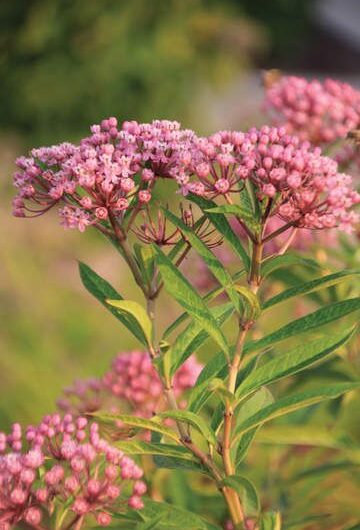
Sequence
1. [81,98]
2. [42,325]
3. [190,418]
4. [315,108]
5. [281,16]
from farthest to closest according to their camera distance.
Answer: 1. [281,16]
2. [81,98]
3. [42,325]
4. [315,108]
5. [190,418]

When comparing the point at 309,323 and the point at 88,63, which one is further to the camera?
the point at 88,63

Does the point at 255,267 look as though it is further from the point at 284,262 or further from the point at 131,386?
the point at 131,386

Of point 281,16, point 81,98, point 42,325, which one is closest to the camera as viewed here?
point 42,325

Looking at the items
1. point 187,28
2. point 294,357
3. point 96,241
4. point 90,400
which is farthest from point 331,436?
point 187,28

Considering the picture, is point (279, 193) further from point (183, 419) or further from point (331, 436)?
point (331, 436)

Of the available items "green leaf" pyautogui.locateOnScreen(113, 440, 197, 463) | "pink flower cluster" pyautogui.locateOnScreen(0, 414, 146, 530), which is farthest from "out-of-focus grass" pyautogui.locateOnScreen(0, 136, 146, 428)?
"green leaf" pyautogui.locateOnScreen(113, 440, 197, 463)

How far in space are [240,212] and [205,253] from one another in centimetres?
5

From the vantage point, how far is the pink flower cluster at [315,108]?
5.25ft

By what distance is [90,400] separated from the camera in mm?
1370

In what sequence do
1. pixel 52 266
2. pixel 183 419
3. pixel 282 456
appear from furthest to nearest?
pixel 52 266 < pixel 282 456 < pixel 183 419

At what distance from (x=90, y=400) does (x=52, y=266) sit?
3.38 m

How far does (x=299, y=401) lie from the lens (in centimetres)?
92

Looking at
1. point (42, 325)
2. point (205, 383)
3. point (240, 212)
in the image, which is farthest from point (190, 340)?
point (42, 325)

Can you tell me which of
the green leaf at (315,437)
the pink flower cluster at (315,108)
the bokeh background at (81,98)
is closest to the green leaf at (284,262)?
the green leaf at (315,437)
